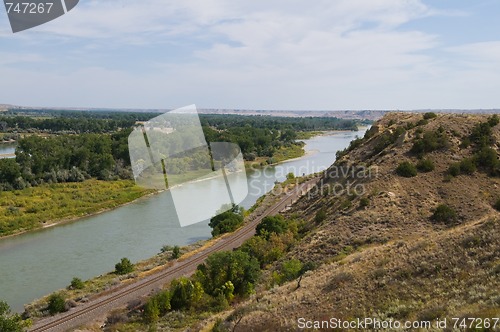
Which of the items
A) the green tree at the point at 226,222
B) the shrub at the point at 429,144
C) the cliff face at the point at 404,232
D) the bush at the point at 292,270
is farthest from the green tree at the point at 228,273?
the shrub at the point at 429,144

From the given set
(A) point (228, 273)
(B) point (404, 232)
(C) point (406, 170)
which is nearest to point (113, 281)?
(A) point (228, 273)

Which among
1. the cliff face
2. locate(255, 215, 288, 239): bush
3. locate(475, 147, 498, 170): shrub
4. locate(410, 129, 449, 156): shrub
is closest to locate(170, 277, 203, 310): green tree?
the cliff face

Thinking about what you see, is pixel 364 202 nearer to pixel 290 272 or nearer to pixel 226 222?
pixel 290 272

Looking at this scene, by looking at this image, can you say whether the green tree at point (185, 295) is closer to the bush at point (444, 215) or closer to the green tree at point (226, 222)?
the bush at point (444, 215)

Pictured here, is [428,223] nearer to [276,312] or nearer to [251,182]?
[276,312]

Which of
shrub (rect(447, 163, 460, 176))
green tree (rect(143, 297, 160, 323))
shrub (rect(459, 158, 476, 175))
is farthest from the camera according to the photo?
shrub (rect(459, 158, 476, 175))

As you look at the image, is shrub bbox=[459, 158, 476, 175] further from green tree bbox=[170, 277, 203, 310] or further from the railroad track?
green tree bbox=[170, 277, 203, 310]
